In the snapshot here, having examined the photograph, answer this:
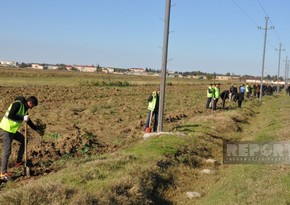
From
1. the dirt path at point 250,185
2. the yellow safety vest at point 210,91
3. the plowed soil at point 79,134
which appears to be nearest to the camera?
the dirt path at point 250,185

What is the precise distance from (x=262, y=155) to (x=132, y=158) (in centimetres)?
405

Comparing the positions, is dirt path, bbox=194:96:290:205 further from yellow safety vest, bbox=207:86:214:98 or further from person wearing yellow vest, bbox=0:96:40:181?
yellow safety vest, bbox=207:86:214:98

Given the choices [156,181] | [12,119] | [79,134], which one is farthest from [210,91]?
[12,119]

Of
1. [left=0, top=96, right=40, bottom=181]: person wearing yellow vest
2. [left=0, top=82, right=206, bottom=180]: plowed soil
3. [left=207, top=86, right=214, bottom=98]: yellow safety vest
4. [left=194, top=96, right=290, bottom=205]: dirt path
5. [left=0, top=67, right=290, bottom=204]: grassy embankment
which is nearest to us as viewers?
[left=0, top=67, right=290, bottom=204]: grassy embankment

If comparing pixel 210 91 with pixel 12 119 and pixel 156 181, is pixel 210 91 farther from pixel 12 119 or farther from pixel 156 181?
pixel 12 119

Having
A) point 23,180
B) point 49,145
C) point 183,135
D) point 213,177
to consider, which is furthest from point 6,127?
point 183,135

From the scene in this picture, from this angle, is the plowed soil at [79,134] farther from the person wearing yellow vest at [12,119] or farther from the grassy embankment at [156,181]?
the grassy embankment at [156,181]

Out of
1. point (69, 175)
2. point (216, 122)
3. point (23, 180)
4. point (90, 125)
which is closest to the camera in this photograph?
point (69, 175)

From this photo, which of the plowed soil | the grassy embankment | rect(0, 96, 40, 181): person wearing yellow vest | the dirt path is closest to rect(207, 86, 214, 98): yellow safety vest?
the plowed soil

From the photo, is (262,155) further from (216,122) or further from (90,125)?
(90,125)

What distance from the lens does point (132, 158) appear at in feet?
34.0

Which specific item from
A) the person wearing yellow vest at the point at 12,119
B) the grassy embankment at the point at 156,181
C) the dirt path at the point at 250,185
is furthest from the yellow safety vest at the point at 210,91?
the person wearing yellow vest at the point at 12,119

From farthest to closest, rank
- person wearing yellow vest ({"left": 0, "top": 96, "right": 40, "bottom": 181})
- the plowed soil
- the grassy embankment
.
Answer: the plowed soil
person wearing yellow vest ({"left": 0, "top": 96, "right": 40, "bottom": 181})
the grassy embankment

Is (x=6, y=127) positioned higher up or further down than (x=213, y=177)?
higher up
